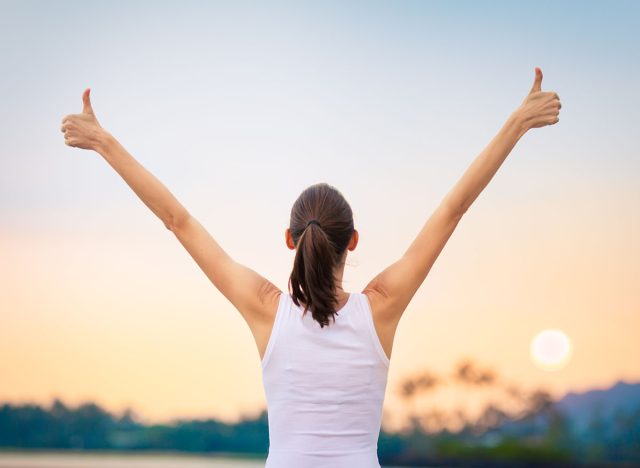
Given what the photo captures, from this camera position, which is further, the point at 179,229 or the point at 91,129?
the point at 91,129

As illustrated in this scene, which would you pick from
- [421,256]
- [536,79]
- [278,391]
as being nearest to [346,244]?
[421,256]

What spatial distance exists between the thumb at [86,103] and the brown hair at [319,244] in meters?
0.83

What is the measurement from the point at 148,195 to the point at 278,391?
722 mm

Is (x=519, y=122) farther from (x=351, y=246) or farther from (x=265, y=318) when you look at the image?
(x=265, y=318)

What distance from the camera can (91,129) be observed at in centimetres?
287

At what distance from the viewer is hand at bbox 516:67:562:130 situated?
2820 millimetres

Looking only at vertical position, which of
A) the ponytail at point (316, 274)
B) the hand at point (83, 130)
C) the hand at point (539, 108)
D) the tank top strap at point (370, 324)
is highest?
the hand at point (539, 108)

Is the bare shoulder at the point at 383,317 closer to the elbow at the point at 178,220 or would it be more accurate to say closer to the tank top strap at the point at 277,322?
the tank top strap at the point at 277,322

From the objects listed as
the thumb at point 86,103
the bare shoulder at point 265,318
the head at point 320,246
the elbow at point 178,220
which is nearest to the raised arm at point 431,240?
the head at point 320,246

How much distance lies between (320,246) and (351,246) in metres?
0.18

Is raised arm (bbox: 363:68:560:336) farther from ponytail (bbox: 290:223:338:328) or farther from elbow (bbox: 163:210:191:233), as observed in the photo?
elbow (bbox: 163:210:191:233)

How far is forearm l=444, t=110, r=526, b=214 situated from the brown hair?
1.09ft

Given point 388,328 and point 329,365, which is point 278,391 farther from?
point 388,328

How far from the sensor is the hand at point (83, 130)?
2.86 metres
